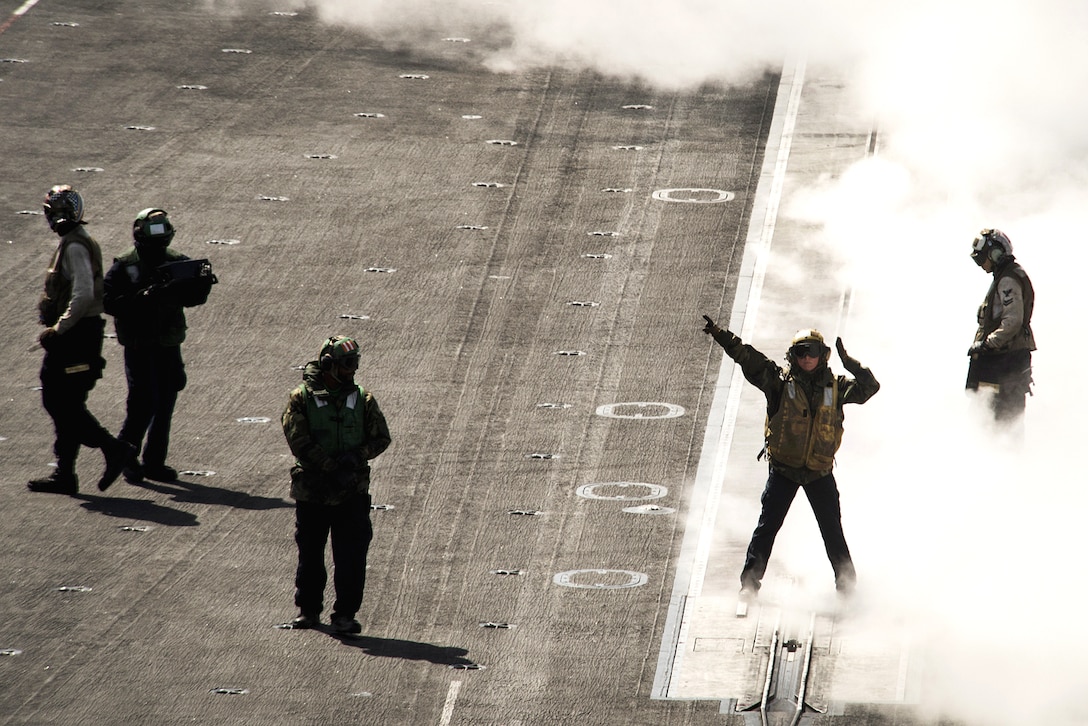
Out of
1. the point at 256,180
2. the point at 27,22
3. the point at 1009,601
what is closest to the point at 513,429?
the point at 1009,601

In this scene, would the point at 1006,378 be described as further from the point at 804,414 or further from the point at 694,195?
the point at 694,195

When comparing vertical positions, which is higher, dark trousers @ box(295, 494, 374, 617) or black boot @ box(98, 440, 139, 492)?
black boot @ box(98, 440, 139, 492)

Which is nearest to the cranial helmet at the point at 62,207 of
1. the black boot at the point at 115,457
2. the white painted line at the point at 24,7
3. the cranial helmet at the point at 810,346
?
the black boot at the point at 115,457

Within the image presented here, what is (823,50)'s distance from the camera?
18.8 meters

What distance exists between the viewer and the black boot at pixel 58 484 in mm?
10977

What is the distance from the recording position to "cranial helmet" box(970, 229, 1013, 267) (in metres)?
10.3

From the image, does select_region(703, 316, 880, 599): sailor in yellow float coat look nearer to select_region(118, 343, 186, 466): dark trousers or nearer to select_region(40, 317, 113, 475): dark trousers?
select_region(118, 343, 186, 466): dark trousers

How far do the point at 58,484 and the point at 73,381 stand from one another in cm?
77

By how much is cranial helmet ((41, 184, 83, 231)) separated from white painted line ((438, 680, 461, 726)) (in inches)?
161

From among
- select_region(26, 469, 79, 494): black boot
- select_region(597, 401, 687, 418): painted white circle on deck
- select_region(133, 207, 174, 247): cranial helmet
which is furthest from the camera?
select_region(597, 401, 687, 418): painted white circle on deck

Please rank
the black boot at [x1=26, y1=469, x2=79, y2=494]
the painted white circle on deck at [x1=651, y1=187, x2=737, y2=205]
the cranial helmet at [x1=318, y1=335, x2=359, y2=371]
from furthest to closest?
the painted white circle on deck at [x1=651, y1=187, x2=737, y2=205], the black boot at [x1=26, y1=469, x2=79, y2=494], the cranial helmet at [x1=318, y1=335, x2=359, y2=371]

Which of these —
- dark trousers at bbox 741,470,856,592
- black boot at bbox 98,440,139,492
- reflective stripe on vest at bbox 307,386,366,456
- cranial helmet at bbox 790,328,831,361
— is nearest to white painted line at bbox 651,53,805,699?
dark trousers at bbox 741,470,856,592

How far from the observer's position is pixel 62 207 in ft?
34.8

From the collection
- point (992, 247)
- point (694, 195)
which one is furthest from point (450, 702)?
point (694, 195)
